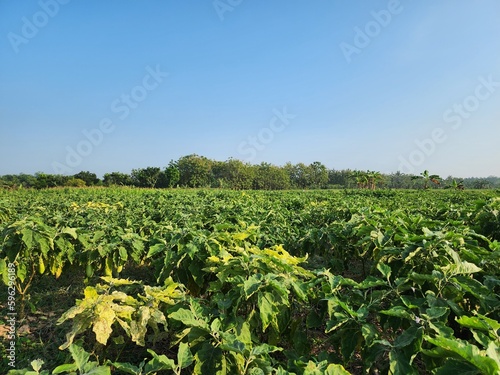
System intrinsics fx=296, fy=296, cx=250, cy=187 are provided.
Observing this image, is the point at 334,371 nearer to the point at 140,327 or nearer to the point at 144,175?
the point at 140,327

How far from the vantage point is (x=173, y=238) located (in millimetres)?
3197

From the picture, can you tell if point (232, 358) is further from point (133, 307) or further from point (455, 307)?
point (455, 307)

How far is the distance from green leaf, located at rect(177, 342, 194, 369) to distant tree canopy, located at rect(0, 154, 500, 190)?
1959 inches

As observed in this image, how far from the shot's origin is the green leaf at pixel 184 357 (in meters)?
1.41

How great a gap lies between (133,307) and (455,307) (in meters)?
1.95

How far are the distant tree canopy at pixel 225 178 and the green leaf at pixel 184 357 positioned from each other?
49760mm

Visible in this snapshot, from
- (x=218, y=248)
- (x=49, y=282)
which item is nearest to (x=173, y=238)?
(x=218, y=248)

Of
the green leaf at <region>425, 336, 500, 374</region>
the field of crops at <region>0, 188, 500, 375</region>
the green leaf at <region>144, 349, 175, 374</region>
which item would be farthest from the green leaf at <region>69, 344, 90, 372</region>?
the green leaf at <region>425, 336, 500, 374</region>

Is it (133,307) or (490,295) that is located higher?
(133,307)

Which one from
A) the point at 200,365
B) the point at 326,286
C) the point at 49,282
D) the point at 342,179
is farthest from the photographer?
the point at 342,179

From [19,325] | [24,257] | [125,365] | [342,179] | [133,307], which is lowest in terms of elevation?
[125,365]

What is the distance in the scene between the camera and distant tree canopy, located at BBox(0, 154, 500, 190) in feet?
176

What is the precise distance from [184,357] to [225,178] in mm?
69024

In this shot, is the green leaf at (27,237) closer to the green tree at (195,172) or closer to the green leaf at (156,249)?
the green leaf at (156,249)
